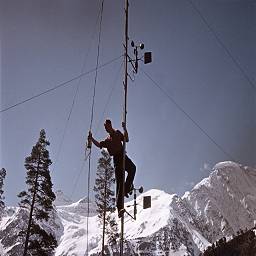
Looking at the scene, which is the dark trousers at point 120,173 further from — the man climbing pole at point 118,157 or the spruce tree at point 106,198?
the spruce tree at point 106,198

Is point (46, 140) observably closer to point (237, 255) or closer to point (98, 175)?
point (98, 175)

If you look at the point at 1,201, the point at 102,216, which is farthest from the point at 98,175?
the point at 1,201

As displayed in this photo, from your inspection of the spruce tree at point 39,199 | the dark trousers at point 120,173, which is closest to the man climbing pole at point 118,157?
the dark trousers at point 120,173

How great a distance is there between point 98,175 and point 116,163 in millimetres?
23477

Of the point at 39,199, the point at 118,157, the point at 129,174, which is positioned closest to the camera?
the point at 118,157

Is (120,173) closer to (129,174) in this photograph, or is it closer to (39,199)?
(129,174)

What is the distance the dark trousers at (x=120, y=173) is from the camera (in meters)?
9.23

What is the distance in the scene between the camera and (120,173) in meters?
9.31

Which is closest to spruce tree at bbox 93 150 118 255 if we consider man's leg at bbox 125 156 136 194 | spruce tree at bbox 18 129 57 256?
spruce tree at bbox 18 129 57 256

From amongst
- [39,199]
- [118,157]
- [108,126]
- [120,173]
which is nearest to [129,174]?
[120,173]

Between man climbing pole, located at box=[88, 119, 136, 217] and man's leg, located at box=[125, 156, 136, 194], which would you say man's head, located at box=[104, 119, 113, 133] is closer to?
man climbing pole, located at box=[88, 119, 136, 217]

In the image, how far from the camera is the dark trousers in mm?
9234

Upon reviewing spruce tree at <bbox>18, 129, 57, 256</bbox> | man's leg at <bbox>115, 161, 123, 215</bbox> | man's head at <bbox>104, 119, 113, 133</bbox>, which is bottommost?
man's leg at <bbox>115, 161, 123, 215</bbox>

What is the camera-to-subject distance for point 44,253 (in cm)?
2214
